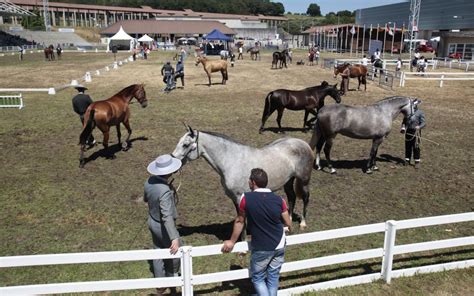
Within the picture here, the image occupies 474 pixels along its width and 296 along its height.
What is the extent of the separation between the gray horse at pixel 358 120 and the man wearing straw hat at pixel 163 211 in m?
5.72

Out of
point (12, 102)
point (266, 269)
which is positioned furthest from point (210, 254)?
point (12, 102)

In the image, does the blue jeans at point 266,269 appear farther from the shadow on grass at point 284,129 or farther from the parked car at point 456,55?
the parked car at point 456,55

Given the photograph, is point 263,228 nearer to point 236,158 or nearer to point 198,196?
point 236,158

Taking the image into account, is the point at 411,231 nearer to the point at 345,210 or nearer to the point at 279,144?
the point at 345,210

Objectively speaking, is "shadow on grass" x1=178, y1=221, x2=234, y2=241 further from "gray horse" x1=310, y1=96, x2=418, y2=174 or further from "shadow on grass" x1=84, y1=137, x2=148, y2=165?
"shadow on grass" x1=84, y1=137, x2=148, y2=165

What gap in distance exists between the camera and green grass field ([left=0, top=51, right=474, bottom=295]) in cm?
583

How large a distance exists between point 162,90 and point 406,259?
62.3 feet

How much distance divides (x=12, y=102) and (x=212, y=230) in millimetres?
15715

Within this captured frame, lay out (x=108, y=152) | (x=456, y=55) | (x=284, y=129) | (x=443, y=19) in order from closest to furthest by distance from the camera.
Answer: (x=108, y=152) → (x=284, y=129) → (x=456, y=55) → (x=443, y=19)

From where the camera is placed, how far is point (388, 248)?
5.31 m

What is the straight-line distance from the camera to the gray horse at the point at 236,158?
5959 millimetres

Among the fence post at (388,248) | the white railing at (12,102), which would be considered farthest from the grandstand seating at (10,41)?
the fence post at (388,248)

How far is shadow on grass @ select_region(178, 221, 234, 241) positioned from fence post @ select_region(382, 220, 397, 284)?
108 inches

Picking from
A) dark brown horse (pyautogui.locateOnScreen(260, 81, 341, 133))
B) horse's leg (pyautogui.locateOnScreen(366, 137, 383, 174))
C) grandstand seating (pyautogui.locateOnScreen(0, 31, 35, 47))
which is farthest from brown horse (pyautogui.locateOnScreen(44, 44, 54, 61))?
horse's leg (pyautogui.locateOnScreen(366, 137, 383, 174))
